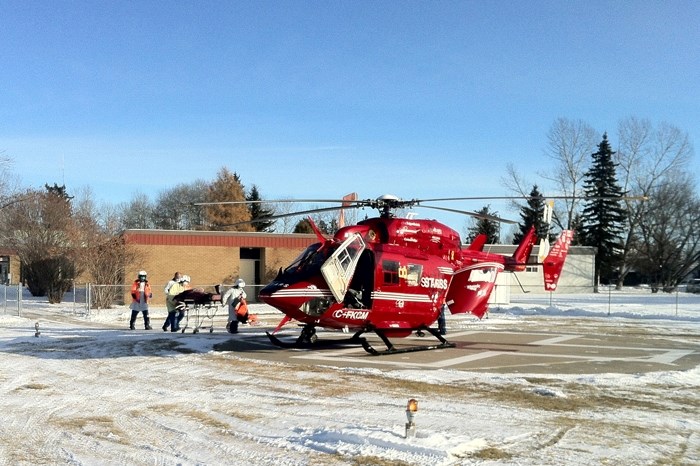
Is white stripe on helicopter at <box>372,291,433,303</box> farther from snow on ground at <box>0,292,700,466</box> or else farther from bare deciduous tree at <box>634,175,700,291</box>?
bare deciduous tree at <box>634,175,700,291</box>

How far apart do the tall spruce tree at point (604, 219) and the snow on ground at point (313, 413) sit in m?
53.8

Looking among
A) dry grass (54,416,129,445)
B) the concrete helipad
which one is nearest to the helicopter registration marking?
the concrete helipad

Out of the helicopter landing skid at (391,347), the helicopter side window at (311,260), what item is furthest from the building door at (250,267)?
the helicopter side window at (311,260)

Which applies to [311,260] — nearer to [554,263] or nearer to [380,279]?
[380,279]

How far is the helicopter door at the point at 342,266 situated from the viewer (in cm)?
1456

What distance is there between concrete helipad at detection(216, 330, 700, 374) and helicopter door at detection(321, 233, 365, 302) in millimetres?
1694

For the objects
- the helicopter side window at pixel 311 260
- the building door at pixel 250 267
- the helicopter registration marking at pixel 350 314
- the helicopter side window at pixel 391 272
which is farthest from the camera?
the building door at pixel 250 267

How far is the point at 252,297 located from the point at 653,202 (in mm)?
46297

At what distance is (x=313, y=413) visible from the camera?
9.02 metres

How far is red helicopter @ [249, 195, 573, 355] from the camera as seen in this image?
1481 centimetres

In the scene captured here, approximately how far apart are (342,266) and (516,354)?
5223 mm

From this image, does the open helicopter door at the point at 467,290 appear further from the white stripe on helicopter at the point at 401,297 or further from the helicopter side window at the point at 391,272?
the helicopter side window at the point at 391,272

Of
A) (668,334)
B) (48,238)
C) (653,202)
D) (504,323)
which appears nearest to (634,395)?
(668,334)

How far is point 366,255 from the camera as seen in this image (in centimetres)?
1566
